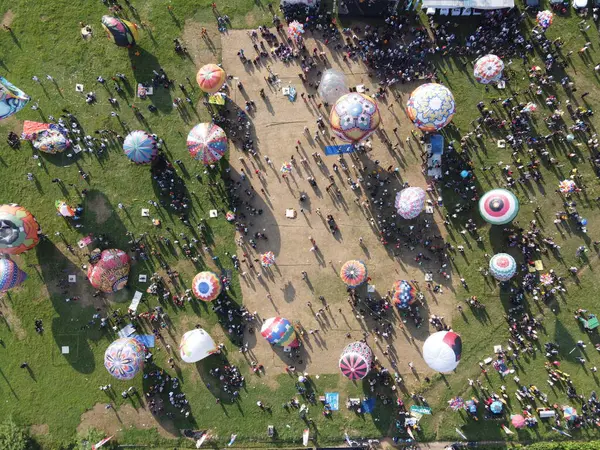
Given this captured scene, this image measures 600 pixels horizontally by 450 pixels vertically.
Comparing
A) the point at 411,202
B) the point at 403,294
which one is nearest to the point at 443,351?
the point at 403,294

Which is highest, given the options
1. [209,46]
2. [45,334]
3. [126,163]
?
[209,46]

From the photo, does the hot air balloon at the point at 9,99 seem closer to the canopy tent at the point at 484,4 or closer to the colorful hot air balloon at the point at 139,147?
the colorful hot air balloon at the point at 139,147

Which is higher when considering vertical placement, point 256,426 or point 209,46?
point 209,46

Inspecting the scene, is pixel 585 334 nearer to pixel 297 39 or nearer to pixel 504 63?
pixel 504 63

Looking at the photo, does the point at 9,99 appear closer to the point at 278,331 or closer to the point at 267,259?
the point at 267,259

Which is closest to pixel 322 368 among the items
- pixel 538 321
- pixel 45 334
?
pixel 538 321
